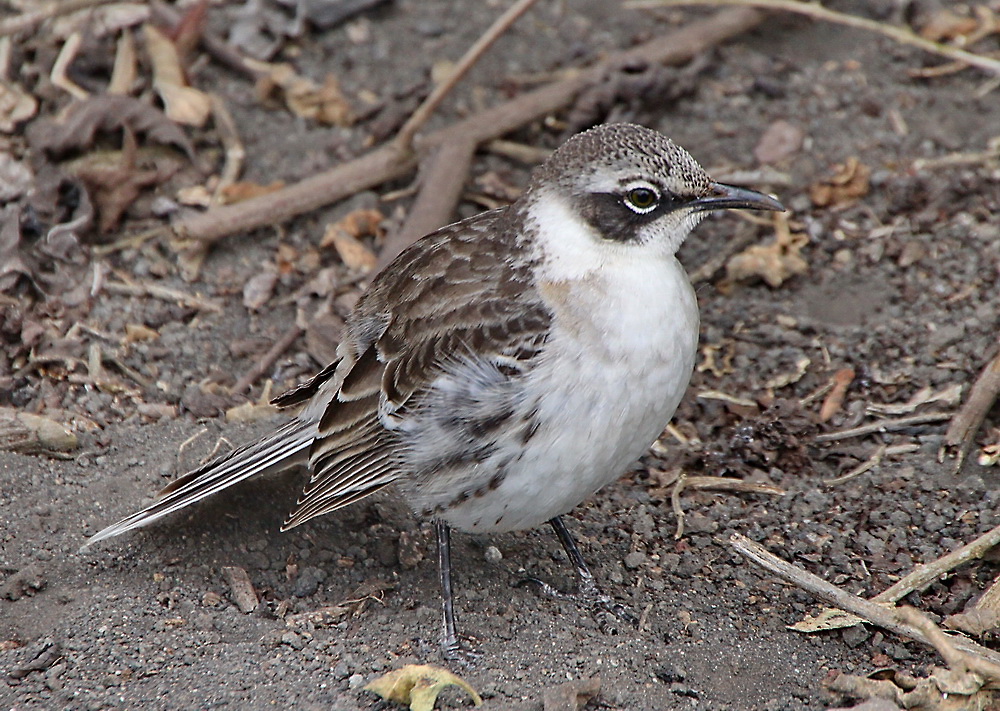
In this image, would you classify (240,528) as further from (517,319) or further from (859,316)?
(859,316)

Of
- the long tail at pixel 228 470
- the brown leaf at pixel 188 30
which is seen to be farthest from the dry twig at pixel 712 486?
the brown leaf at pixel 188 30

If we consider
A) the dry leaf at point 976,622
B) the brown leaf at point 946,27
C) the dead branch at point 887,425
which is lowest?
the dead branch at point 887,425

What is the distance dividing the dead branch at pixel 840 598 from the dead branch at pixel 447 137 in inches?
140

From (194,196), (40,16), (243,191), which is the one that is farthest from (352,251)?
(40,16)

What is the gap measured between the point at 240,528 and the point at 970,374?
148 inches

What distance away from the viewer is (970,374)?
645cm

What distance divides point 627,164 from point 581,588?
198 cm

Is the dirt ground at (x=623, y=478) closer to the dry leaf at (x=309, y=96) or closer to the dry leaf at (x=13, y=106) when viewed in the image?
the dry leaf at (x=309, y=96)

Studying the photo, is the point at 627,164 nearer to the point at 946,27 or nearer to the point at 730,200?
the point at 730,200

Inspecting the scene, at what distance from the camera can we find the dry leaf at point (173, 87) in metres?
8.20

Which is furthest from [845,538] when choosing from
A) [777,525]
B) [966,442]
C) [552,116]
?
[552,116]

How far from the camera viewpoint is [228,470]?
5.62 metres

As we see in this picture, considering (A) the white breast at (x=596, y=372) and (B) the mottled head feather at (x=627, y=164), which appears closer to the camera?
(A) the white breast at (x=596, y=372)

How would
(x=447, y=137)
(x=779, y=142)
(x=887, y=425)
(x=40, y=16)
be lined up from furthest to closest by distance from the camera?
(x=779, y=142), (x=447, y=137), (x=40, y=16), (x=887, y=425)
